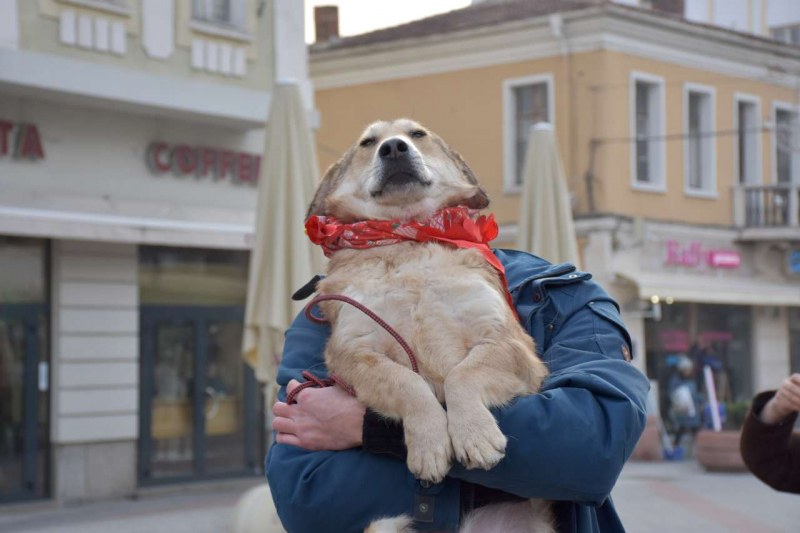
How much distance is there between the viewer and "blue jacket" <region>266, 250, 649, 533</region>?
7.72ft

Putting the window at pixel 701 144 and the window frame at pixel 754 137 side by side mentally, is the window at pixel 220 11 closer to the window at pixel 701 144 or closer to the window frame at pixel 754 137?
the window at pixel 701 144

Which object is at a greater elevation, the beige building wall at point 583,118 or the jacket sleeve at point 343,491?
the beige building wall at point 583,118

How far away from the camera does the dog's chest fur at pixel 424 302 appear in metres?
2.66

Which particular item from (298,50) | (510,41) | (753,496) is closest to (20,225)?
(298,50)

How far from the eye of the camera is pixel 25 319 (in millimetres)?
13422

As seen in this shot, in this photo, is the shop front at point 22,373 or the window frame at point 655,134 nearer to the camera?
the shop front at point 22,373

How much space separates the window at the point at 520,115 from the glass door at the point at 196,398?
11.4 m

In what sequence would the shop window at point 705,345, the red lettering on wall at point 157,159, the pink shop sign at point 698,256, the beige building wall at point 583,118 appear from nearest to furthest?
the red lettering on wall at point 157,159 → the beige building wall at point 583,118 → the shop window at point 705,345 → the pink shop sign at point 698,256

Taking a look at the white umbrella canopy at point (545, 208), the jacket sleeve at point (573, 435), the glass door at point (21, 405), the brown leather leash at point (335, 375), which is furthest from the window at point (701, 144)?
the jacket sleeve at point (573, 435)

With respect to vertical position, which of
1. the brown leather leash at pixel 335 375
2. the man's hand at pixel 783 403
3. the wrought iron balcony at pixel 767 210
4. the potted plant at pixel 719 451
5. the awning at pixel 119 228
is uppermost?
the wrought iron balcony at pixel 767 210

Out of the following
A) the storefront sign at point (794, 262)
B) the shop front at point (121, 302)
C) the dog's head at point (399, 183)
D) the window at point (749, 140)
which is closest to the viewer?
the dog's head at point (399, 183)

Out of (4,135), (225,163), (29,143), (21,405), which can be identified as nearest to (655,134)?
(225,163)

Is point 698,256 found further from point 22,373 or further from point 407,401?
point 407,401

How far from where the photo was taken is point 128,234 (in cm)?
1323
